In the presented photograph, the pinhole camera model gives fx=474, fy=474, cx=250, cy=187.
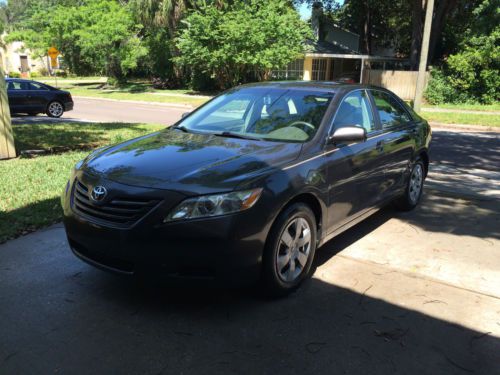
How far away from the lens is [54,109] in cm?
1814

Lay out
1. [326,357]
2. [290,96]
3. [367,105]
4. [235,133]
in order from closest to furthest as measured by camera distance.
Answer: [326,357] → [235,133] → [290,96] → [367,105]

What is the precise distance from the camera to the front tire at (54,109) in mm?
18048

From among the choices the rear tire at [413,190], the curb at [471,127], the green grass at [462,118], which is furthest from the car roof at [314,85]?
the green grass at [462,118]

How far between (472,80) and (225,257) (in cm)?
2316

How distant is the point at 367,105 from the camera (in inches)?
199

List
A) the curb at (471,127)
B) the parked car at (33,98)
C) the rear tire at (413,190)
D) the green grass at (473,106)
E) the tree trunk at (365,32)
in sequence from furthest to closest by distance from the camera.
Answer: the tree trunk at (365,32) < the green grass at (473,106) < the parked car at (33,98) < the curb at (471,127) < the rear tire at (413,190)

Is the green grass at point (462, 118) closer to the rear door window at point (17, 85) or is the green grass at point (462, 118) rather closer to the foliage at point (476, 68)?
the foliage at point (476, 68)

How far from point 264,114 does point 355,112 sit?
0.94m

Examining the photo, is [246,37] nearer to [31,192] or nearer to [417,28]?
[417,28]

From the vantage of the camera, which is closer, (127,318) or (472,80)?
(127,318)

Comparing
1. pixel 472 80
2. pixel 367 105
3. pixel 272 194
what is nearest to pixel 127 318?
pixel 272 194

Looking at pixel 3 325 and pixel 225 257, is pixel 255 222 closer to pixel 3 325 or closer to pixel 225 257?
pixel 225 257

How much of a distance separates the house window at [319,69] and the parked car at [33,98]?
23.0m

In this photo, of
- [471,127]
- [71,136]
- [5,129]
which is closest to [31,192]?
[5,129]
